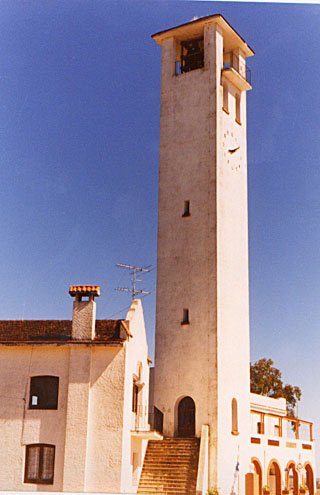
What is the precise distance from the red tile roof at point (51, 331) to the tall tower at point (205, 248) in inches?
233

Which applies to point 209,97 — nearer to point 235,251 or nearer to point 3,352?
point 235,251

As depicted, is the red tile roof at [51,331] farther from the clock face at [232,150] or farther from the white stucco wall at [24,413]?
the clock face at [232,150]

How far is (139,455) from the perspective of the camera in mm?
31562

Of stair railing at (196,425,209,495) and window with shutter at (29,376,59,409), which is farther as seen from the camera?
stair railing at (196,425,209,495)

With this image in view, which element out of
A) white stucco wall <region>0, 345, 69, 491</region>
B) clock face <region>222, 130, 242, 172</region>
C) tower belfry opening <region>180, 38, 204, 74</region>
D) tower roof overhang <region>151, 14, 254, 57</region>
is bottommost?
white stucco wall <region>0, 345, 69, 491</region>

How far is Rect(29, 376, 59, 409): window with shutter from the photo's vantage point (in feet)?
96.9

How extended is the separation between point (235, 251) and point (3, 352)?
13968 millimetres

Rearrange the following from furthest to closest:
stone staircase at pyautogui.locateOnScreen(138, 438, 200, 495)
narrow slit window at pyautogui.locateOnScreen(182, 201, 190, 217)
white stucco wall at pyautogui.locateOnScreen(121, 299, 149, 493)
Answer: narrow slit window at pyautogui.locateOnScreen(182, 201, 190, 217) < stone staircase at pyautogui.locateOnScreen(138, 438, 200, 495) < white stucco wall at pyautogui.locateOnScreen(121, 299, 149, 493)

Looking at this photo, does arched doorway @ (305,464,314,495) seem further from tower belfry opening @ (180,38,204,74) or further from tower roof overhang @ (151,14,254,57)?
tower roof overhang @ (151,14,254,57)

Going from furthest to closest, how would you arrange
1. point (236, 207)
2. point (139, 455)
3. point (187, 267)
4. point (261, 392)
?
1. point (261, 392)
2. point (236, 207)
3. point (187, 267)
4. point (139, 455)

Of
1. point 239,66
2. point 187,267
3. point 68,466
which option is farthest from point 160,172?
point 68,466

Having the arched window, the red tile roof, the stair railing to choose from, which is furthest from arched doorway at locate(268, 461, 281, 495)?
the red tile roof

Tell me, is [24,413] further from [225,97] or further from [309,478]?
[309,478]

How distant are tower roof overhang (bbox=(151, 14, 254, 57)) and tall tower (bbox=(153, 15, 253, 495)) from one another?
0.21ft
